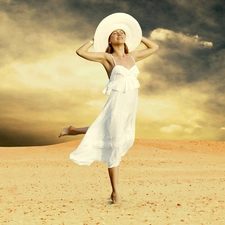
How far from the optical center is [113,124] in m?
7.35

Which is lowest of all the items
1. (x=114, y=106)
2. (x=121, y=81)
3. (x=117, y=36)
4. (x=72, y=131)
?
(x=72, y=131)

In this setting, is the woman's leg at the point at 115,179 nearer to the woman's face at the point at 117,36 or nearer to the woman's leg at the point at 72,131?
the woman's leg at the point at 72,131

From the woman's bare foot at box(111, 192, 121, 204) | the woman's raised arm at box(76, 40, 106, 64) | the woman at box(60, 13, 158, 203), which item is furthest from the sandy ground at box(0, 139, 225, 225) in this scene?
the woman's raised arm at box(76, 40, 106, 64)

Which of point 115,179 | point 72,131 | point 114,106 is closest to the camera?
point 114,106

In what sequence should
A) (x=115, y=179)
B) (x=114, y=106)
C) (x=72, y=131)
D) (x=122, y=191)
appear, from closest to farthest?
(x=114, y=106), (x=115, y=179), (x=72, y=131), (x=122, y=191)

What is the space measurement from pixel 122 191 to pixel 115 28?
393cm

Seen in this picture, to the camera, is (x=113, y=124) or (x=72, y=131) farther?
(x=72, y=131)

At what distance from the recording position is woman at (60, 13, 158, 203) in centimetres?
736

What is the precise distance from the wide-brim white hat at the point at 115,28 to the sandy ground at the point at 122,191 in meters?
2.72

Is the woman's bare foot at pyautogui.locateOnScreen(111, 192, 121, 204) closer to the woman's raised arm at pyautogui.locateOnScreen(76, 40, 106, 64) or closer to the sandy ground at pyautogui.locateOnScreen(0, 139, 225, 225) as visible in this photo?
the sandy ground at pyautogui.locateOnScreen(0, 139, 225, 225)

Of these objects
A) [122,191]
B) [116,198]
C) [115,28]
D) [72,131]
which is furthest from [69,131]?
[122,191]

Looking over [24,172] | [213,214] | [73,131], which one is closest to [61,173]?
[24,172]

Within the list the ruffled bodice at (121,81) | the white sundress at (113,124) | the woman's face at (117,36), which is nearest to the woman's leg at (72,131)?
the white sundress at (113,124)

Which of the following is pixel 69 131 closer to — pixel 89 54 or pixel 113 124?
pixel 113 124
